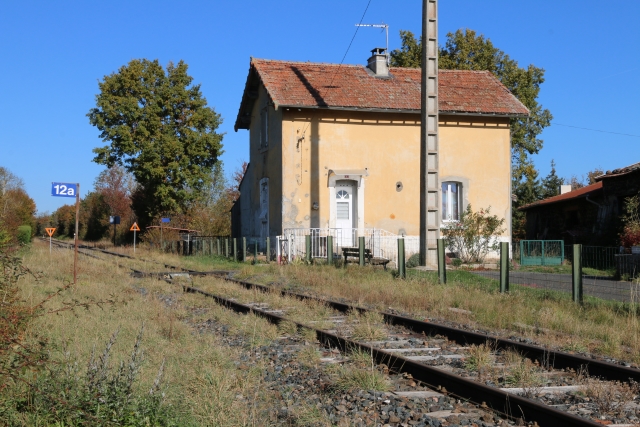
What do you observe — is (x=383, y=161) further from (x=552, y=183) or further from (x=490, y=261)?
(x=552, y=183)

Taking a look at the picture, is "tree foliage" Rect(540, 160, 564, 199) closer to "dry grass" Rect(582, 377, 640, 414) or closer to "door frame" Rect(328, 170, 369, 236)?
"door frame" Rect(328, 170, 369, 236)

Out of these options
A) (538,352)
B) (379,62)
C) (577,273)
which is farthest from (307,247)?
(538,352)

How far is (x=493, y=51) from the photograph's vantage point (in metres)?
41.6

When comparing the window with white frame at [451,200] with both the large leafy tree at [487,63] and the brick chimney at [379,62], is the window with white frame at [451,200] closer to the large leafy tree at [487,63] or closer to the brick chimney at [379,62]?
the brick chimney at [379,62]

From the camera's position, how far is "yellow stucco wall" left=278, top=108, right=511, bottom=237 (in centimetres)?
2553

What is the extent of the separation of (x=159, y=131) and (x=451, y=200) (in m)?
23.1

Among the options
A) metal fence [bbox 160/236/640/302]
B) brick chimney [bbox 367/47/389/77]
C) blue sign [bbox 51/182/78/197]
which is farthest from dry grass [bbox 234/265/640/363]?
brick chimney [bbox 367/47/389/77]

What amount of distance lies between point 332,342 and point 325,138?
59.1 feet

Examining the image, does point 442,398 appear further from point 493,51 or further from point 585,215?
point 493,51

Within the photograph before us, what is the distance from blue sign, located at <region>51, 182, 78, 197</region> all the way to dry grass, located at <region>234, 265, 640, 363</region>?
553 cm

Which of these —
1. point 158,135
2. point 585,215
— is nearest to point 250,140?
point 158,135

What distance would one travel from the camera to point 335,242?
25.3 meters

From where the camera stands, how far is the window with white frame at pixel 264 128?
27875mm

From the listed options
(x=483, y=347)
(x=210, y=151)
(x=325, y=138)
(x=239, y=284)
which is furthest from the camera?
(x=210, y=151)
